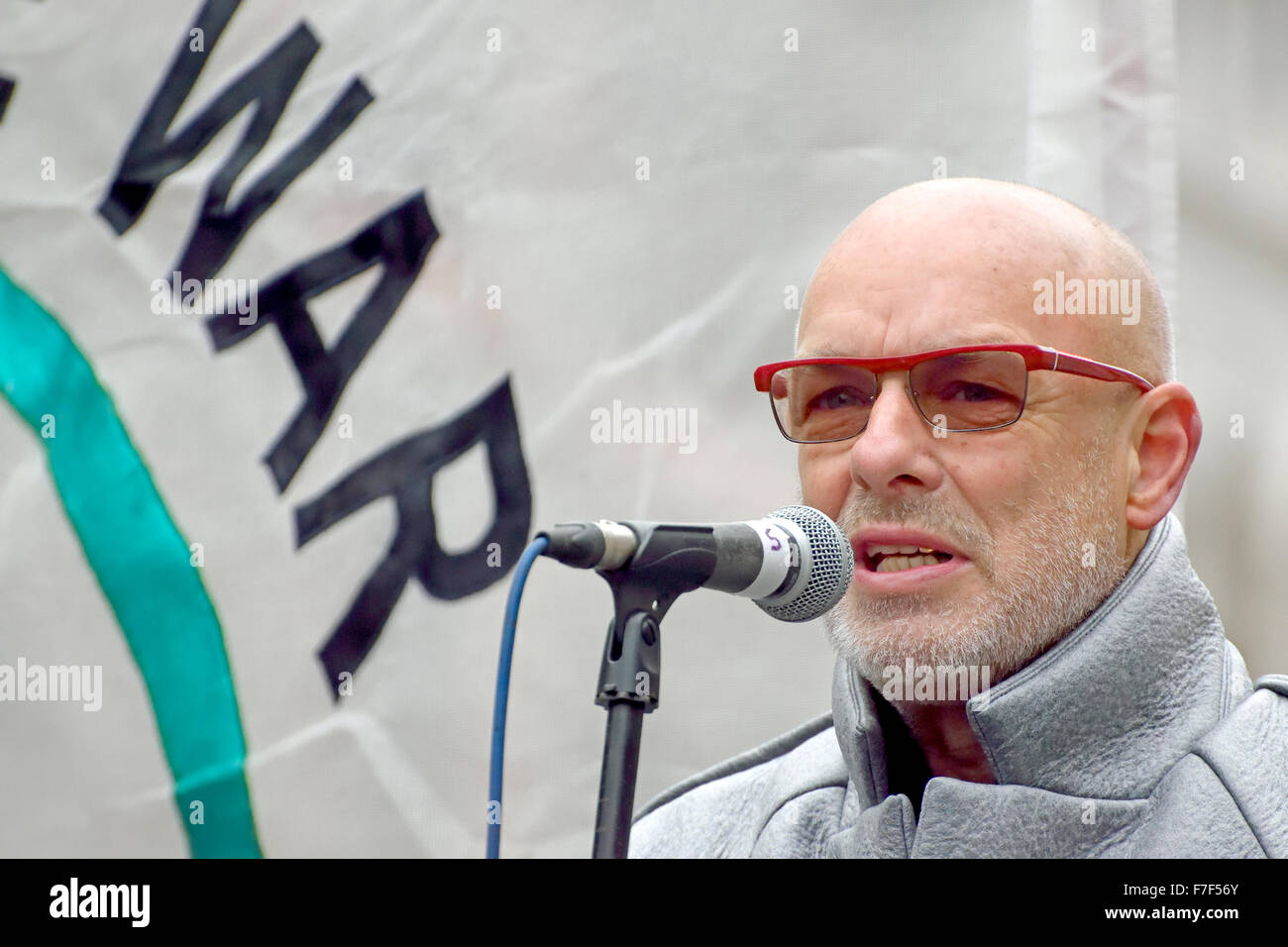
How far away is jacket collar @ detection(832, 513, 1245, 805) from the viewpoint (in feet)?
4.14

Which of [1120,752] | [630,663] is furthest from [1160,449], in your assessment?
[630,663]

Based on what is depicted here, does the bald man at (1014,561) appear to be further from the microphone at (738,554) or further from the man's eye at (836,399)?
the microphone at (738,554)

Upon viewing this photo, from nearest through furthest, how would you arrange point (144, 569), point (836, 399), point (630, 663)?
point (630, 663) → point (836, 399) → point (144, 569)

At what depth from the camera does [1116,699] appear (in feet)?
4.17

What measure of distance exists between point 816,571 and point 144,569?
1.52 metres

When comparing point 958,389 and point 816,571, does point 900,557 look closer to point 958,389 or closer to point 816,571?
point 958,389

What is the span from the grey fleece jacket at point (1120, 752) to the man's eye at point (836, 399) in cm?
34

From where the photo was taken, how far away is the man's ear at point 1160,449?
1400 mm

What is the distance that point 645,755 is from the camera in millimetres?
1935

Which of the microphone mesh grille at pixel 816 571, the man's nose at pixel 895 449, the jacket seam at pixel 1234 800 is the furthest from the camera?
the man's nose at pixel 895 449

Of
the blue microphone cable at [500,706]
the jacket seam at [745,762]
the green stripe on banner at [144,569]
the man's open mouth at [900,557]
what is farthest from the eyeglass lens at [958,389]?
the green stripe on banner at [144,569]

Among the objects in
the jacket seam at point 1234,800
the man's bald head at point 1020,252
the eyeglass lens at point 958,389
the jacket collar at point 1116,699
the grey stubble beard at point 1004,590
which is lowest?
the jacket seam at point 1234,800

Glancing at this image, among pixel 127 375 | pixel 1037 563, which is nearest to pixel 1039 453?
pixel 1037 563

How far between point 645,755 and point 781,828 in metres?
0.48
